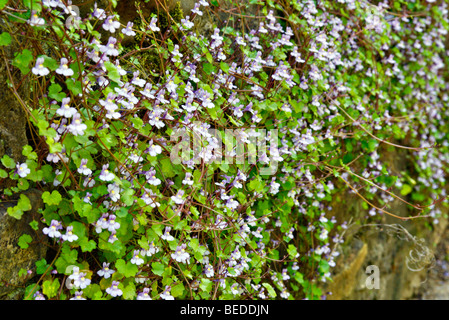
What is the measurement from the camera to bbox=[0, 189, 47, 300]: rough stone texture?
1.63m

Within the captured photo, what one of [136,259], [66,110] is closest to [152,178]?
[136,259]

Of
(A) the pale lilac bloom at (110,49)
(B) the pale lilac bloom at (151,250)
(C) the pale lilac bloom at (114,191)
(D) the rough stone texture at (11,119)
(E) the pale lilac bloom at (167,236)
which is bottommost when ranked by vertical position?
Result: (B) the pale lilac bloom at (151,250)

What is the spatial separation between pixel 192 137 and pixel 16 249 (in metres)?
0.89

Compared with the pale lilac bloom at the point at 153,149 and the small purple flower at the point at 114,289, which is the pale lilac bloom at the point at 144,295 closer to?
the small purple flower at the point at 114,289

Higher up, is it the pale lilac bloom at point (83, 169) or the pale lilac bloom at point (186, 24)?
the pale lilac bloom at point (186, 24)

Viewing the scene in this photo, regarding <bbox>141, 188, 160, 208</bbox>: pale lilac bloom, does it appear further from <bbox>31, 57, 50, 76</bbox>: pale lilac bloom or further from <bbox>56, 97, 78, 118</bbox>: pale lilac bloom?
<bbox>31, 57, 50, 76</bbox>: pale lilac bloom

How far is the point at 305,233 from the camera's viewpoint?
9.23ft

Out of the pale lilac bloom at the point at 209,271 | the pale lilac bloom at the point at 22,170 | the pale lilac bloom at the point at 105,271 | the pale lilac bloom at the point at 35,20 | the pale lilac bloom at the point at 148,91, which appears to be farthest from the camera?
the pale lilac bloom at the point at 209,271

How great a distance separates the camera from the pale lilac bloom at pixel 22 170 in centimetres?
160

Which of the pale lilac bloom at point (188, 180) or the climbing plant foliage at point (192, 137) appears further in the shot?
the pale lilac bloom at point (188, 180)

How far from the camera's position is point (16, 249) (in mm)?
1668

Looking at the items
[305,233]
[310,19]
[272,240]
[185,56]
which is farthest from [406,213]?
[185,56]

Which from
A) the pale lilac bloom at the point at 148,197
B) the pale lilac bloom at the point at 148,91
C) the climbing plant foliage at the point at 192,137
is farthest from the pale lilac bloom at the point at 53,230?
the pale lilac bloom at the point at 148,91

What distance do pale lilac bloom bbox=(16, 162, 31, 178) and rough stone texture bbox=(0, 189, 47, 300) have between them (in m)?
0.12
